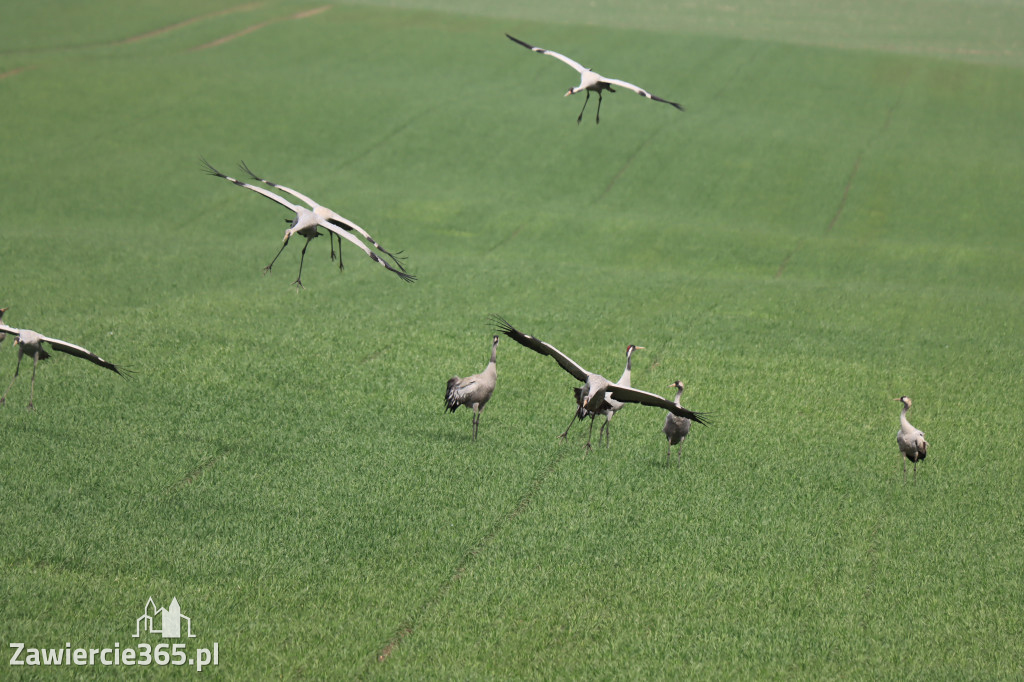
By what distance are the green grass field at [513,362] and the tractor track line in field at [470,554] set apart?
5 centimetres

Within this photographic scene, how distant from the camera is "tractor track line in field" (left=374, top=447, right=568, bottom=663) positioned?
11.8m

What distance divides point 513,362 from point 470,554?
8311 millimetres

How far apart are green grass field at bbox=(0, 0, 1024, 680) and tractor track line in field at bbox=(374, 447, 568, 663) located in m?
0.05

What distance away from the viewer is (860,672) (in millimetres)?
11375

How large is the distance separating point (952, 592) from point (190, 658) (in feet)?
32.3

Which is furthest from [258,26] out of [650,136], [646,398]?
[646,398]

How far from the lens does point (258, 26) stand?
57.8 m

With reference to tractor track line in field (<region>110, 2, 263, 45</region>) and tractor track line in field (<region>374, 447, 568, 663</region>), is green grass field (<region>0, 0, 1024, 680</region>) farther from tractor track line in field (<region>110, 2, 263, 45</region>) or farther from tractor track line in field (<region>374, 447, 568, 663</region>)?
tractor track line in field (<region>110, 2, 263, 45</region>)

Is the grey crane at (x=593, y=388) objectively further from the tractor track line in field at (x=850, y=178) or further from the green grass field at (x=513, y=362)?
the tractor track line in field at (x=850, y=178)

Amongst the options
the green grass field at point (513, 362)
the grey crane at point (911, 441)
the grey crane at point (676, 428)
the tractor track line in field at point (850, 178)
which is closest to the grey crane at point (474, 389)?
the green grass field at point (513, 362)

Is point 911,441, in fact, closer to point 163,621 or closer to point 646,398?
point 646,398

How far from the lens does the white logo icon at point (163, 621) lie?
11508 mm

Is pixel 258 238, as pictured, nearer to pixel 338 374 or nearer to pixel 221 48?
pixel 338 374

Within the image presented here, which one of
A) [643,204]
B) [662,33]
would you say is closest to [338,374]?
[643,204]
